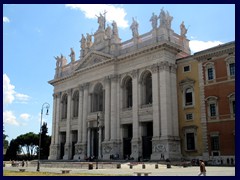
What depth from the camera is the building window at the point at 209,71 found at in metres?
39.8

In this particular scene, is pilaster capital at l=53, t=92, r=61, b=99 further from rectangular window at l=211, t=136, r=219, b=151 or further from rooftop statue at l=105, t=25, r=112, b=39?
rectangular window at l=211, t=136, r=219, b=151

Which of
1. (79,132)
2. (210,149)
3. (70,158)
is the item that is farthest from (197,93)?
(70,158)

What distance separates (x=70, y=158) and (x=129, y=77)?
1766 centimetres

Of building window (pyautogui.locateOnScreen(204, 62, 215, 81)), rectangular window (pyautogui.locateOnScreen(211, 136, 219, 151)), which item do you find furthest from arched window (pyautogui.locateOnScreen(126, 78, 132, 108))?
rectangular window (pyautogui.locateOnScreen(211, 136, 219, 151))

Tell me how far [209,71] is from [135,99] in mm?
10681

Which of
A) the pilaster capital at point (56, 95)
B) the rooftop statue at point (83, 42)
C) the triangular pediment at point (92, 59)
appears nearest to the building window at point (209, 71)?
the triangular pediment at point (92, 59)

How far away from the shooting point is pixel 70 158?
5447 centimetres

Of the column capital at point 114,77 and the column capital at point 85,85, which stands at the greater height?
the column capital at point 114,77

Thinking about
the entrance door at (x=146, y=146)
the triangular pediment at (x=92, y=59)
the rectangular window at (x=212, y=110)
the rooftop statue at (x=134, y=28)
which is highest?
the rooftop statue at (x=134, y=28)

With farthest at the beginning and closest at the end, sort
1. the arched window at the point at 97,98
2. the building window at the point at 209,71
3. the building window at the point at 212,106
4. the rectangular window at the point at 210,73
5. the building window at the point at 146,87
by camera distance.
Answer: the arched window at the point at 97,98 → the building window at the point at 146,87 → the rectangular window at the point at 210,73 → the building window at the point at 209,71 → the building window at the point at 212,106

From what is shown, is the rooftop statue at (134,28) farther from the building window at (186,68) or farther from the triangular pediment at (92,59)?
the building window at (186,68)

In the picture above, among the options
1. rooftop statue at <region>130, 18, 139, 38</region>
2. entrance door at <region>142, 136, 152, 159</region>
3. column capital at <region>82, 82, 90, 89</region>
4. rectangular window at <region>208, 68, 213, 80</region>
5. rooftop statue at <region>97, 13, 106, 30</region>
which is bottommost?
entrance door at <region>142, 136, 152, 159</region>

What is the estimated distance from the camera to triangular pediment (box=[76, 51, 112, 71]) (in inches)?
1983

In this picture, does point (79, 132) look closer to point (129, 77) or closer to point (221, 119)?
point (129, 77)
